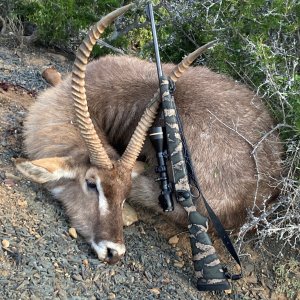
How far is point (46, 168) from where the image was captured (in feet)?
16.1

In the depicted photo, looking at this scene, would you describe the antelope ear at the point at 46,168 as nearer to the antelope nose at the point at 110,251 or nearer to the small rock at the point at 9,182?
the small rock at the point at 9,182

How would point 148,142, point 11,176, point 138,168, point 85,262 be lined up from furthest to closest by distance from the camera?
point 148,142, point 138,168, point 11,176, point 85,262

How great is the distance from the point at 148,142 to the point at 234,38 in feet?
6.71

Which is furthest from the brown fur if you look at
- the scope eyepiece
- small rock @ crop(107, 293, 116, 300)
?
A: small rock @ crop(107, 293, 116, 300)

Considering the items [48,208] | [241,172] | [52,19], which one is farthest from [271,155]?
[52,19]

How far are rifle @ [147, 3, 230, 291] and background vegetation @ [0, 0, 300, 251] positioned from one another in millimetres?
436

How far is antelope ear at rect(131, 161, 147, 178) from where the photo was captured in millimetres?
5373

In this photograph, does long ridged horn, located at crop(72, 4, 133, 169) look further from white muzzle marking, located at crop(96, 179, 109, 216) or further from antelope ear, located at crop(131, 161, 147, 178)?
antelope ear, located at crop(131, 161, 147, 178)

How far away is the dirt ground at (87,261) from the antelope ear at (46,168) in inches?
10.8

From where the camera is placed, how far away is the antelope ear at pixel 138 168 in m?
5.37

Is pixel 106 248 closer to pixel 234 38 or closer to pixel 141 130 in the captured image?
pixel 141 130

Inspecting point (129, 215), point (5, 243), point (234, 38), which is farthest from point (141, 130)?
point (234, 38)

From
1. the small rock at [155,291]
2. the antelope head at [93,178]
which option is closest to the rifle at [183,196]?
the antelope head at [93,178]

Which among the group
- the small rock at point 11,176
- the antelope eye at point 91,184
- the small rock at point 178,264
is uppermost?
the antelope eye at point 91,184
